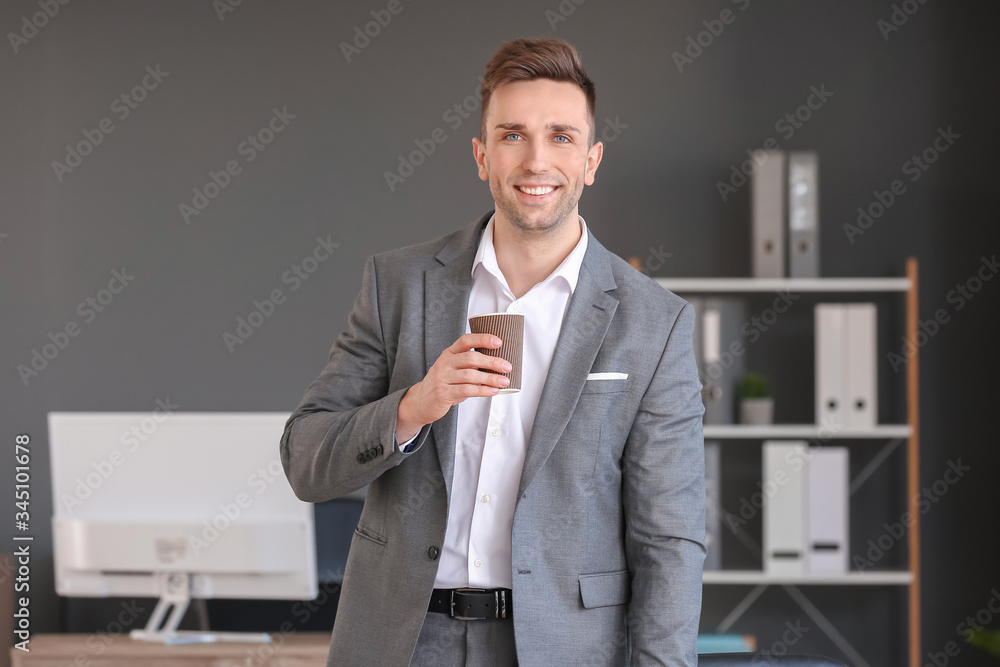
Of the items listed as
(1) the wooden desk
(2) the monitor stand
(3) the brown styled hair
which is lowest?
(1) the wooden desk

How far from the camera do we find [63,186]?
12.3 ft

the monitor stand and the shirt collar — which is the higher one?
the shirt collar

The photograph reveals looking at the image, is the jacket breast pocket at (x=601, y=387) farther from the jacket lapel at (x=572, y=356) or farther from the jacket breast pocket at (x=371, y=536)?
the jacket breast pocket at (x=371, y=536)

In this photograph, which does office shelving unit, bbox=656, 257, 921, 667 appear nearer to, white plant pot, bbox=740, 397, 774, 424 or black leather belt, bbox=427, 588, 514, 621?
white plant pot, bbox=740, 397, 774, 424
